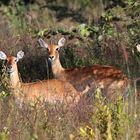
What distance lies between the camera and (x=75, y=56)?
1131 cm

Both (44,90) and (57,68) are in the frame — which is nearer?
(44,90)

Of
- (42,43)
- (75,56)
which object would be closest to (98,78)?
(75,56)

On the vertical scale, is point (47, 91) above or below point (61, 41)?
below

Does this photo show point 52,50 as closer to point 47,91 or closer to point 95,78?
point 95,78

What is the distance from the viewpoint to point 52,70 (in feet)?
37.1

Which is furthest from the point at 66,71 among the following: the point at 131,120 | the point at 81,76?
the point at 131,120

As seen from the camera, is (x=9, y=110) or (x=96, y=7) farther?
(x=96, y=7)

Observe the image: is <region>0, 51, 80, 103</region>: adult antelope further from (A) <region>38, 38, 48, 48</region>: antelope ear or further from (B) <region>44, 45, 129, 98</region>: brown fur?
(A) <region>38, 38, 48, 48</region>: antelope ear

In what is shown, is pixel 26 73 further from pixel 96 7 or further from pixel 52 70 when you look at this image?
pixel 96 7

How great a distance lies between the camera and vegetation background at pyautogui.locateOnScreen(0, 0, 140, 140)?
615 centimetres

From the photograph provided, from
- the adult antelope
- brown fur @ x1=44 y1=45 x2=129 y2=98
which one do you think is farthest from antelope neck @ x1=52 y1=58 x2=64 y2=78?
the adult antelope

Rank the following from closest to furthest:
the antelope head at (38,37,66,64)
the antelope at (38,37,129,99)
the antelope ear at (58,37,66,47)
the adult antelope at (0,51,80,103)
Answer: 1. the adult antelope at (0,51,80,103)
2. the antelope at (38,37,129,99)
3. the antelope head at (38,37,66,64)
4. the antelope ear at (58,37,66,47)

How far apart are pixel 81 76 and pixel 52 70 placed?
112cm

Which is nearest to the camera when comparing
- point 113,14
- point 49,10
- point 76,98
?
point 76,98
